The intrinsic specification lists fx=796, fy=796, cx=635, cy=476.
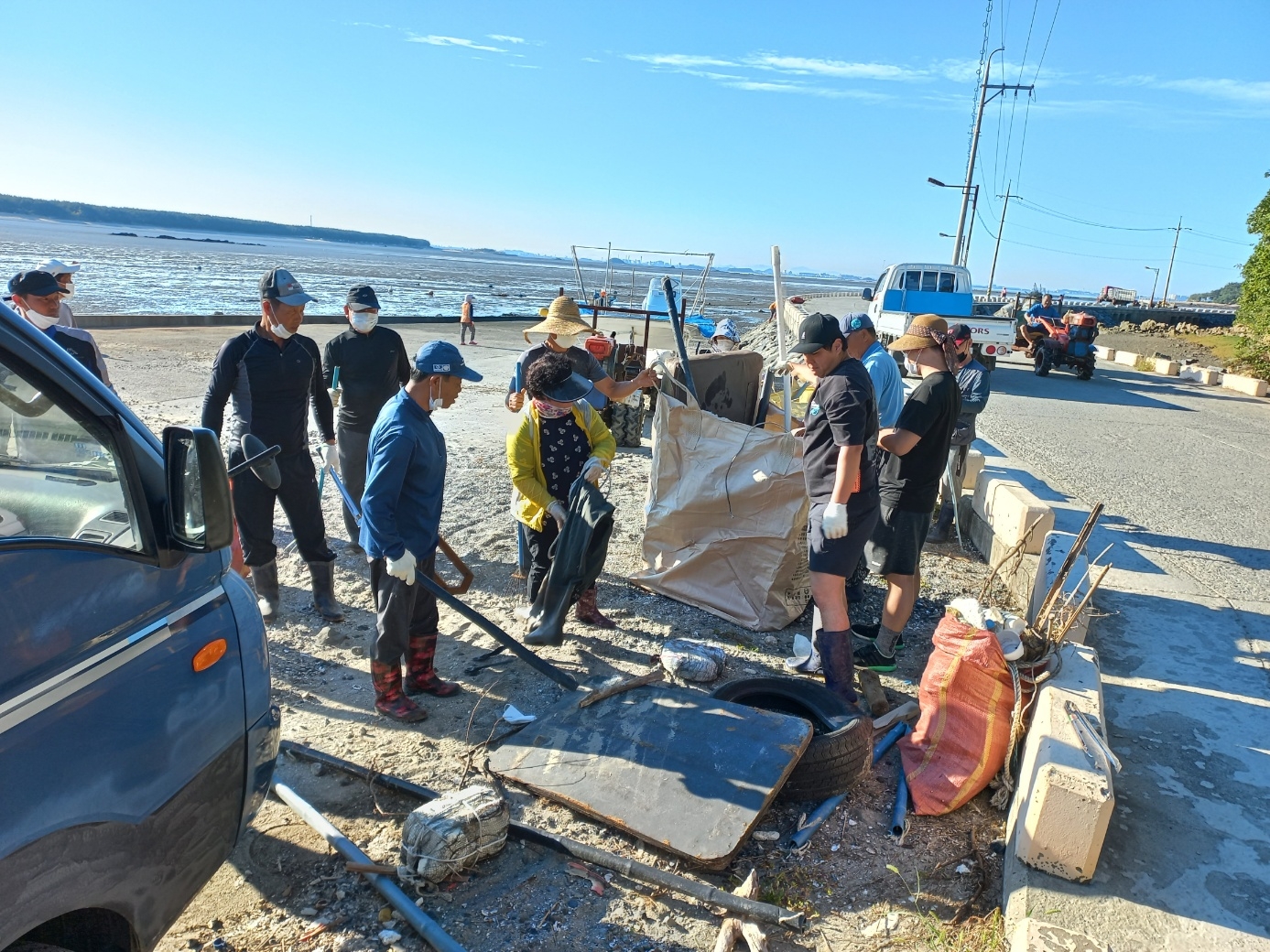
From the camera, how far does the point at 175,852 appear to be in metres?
1.99

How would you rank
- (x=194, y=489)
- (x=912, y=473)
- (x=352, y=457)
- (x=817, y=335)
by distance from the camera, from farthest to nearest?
(x=352, y=457)
(x=912, y=473)
(x=817, y=335)
(x=194, y=489)

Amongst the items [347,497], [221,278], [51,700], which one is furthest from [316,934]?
[221,278]

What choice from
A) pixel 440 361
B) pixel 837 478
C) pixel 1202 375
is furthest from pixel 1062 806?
pixel 1202 375

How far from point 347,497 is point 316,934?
2.81 metres

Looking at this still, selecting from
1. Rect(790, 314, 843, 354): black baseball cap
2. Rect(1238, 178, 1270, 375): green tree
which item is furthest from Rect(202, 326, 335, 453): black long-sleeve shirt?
Rect(1238, 178, 1270, 375): green tree

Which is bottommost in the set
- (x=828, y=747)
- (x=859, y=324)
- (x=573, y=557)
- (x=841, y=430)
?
(x=828, y=747)

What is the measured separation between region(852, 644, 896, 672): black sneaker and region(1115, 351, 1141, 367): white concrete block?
20.4 m

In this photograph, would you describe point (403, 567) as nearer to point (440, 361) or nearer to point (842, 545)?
point (440, 361)

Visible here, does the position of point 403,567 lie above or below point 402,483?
below

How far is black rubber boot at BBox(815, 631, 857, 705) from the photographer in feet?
13.4

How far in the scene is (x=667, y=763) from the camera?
10.9 feet

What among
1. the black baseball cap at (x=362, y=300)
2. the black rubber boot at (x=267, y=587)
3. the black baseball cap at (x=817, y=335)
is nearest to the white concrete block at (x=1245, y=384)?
the black baseball cap at (x=817, y=335)

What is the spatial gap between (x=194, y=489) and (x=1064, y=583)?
4067 mm

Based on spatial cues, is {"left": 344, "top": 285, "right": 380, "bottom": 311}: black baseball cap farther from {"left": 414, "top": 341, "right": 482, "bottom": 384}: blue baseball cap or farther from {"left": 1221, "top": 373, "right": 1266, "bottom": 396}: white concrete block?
{"left": 1221, "top": 373, "right": 1266, "bottom": 396}: white concrete block
